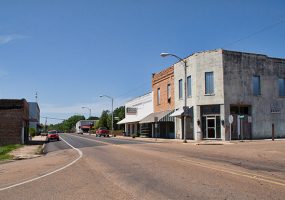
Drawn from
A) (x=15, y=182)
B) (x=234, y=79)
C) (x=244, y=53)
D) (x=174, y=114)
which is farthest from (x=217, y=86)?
(x=15, y=182)

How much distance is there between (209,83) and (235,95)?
3.11 m

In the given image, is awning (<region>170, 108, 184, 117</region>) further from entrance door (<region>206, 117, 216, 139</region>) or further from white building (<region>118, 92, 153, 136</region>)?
white building (<region>118, 92, 153, 136</region>)

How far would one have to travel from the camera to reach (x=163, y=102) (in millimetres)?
58625

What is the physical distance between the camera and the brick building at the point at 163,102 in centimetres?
5497

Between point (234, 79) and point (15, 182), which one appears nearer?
point (15, 182)

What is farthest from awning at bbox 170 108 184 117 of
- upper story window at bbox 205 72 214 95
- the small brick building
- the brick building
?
the small brick building

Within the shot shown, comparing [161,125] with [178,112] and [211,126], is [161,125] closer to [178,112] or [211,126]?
[178,112]

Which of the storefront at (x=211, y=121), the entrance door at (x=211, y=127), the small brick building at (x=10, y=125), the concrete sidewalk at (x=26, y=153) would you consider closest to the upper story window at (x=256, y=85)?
the storefront at (x=211, y=121)

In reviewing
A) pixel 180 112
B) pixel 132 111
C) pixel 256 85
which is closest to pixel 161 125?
pixel 180 112

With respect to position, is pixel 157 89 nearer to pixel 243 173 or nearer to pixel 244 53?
pixel 244 53

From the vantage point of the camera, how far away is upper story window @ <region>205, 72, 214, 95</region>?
4557 cm

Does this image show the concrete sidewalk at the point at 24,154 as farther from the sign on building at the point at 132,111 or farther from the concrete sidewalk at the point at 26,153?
the sign on building at the point at 132,111

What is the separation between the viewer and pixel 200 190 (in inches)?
394

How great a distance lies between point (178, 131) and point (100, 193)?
42.7m
